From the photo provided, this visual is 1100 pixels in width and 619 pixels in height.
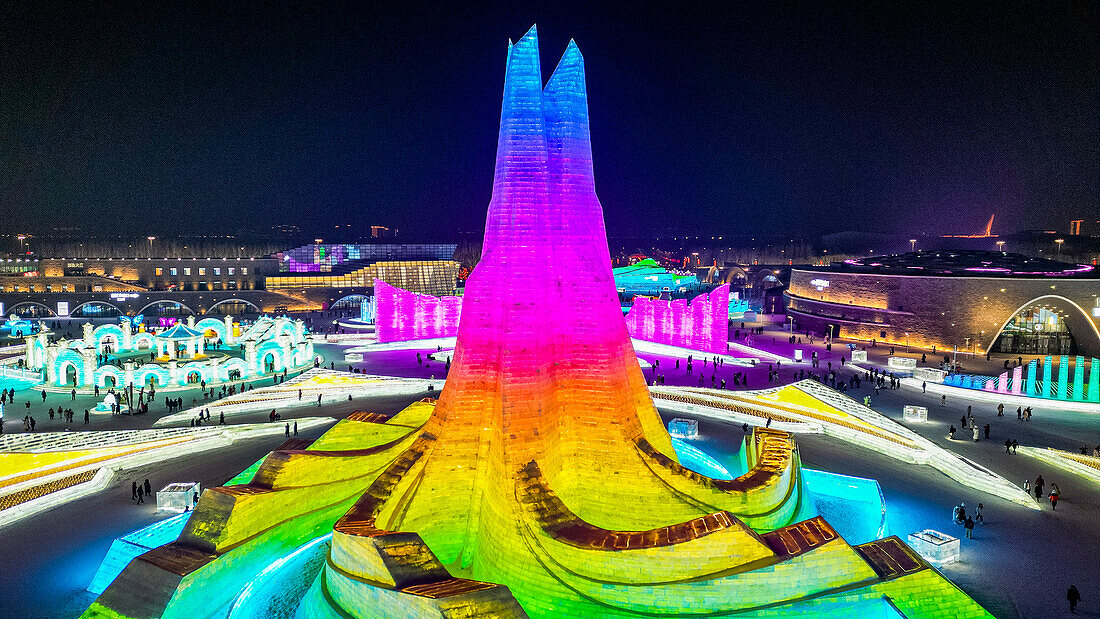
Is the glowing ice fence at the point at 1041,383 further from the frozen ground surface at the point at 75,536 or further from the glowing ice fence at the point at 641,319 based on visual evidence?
the frozen ground surface at the point at 75,536

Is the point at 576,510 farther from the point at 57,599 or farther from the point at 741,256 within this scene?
the point at 741,256

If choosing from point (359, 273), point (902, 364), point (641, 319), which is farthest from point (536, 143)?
point (359, 273)

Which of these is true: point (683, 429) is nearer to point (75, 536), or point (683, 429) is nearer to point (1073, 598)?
point (1073, 598)

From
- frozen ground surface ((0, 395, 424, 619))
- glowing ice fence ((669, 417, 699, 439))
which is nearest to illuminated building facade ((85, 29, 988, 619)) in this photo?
frozen ground surface ((0, 395, 424, 619))

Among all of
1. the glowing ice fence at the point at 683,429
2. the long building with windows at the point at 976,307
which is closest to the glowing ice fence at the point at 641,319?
the long building with windows at the point at 976,307

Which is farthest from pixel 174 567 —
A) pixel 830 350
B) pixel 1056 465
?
pixel 830 350

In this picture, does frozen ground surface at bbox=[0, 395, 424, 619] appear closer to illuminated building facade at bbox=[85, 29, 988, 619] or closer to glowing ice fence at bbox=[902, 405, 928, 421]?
illuminated building facade at bbox=[85, 29, 988, 619]
